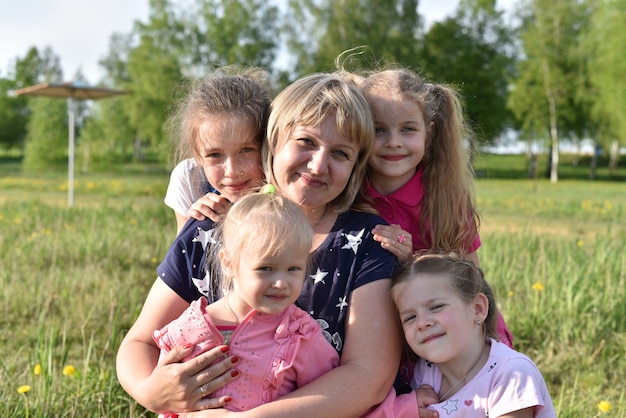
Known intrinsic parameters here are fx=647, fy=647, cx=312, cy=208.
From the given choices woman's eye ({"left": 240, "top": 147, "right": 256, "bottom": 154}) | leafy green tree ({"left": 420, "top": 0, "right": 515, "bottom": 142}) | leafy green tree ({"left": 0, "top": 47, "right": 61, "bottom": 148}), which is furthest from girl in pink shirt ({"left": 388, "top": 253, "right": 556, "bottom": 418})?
leafy green tree ({"left": 0, "top": 47, "right": 61, "bottom": 148})

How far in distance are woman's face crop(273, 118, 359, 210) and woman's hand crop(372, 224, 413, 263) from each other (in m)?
0.18

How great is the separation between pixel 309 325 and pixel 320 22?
29481 mm

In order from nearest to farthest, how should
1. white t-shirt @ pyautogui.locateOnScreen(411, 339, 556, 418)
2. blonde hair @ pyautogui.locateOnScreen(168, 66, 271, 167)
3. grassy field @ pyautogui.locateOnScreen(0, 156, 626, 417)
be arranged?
white t-shirt @ pyautogui.locateOnScreen(411, 339, 556, 418) < blonde hair @ pyautogui.locateOnScreen(168, 66, 271, 167) < grassy field @ pyautogui.locateOnScreen(0, 156, 626, 417)

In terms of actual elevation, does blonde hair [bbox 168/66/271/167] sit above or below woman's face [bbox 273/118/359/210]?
above

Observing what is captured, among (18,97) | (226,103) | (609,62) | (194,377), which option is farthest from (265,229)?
(18,97)

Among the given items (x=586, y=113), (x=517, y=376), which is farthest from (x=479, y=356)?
(x=586, y=113)

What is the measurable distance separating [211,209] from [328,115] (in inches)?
19.8

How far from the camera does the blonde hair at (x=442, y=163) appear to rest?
7.73 ft

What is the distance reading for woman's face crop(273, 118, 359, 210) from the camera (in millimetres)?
1952

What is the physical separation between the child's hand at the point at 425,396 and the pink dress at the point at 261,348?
0.40 m

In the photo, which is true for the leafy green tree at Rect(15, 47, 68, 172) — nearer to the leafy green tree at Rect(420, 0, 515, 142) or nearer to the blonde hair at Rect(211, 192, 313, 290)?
the leafy green tree at Rect(420, 0, 515, 142)

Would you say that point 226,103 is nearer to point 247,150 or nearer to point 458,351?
point 247,150

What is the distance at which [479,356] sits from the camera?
6.71 feet

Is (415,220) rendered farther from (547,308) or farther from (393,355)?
(547,308)
